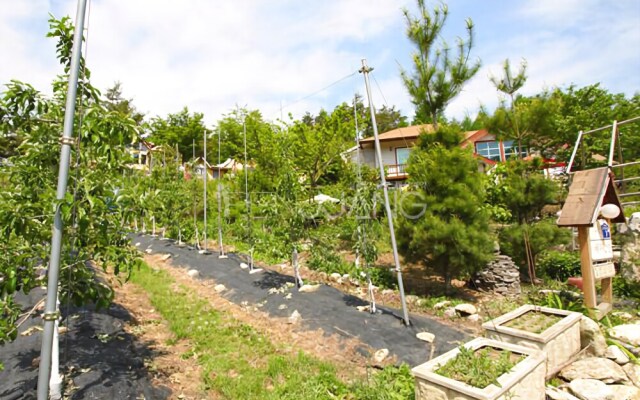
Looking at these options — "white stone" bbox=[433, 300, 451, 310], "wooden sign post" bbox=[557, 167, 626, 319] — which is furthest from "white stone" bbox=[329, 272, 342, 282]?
"wooden sign post" bbox=[557, 167, 626, 319]

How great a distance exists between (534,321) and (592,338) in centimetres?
61

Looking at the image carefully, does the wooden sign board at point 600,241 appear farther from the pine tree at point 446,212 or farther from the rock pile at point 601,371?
the pine tree at point 446,212

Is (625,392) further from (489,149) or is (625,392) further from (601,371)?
(489,149)

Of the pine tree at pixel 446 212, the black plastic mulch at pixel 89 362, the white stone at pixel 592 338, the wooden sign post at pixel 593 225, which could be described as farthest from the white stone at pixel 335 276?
the white stone at pixel 592 338

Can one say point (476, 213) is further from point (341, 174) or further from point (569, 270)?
point (341, 174)

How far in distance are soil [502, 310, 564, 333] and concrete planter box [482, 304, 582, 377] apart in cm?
7

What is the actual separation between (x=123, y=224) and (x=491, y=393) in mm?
3416

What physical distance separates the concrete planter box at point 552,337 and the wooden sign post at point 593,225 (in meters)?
1.06

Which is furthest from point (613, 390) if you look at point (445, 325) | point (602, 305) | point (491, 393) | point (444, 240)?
point (444, 240)

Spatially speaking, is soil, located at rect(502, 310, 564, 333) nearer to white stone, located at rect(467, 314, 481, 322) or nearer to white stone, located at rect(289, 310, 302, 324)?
white stone, located at rect(467, 314, 481, 322)

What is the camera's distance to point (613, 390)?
123 inches

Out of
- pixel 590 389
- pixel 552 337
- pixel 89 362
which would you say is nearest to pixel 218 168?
pixel 89 362

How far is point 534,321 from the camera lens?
4070mm

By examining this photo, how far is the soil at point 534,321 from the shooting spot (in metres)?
3.81
